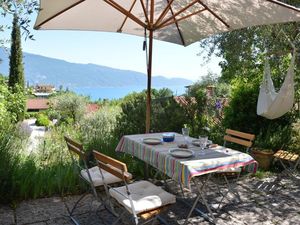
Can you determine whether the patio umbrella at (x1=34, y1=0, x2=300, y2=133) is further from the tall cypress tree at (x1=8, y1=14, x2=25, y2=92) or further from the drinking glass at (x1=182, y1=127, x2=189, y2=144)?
the tall cypress tree at (x1=8, y1=14, x2=25, y2=92)

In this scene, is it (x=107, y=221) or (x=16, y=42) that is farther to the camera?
(x=16, y=42)

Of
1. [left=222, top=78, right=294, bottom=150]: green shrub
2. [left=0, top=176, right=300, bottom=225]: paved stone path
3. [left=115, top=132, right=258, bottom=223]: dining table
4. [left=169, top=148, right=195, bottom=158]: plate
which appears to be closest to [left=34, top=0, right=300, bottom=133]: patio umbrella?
[left=115, top=132, right=258, bottom=223]: dining table

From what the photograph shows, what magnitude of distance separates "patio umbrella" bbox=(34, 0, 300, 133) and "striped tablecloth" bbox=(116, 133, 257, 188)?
0.98 meters

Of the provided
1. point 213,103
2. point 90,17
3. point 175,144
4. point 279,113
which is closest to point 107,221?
point 175,144

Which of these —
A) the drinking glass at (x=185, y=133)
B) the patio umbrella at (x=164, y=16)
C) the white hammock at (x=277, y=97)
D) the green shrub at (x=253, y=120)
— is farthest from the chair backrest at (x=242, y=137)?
the green shrub at (x=253, y=120)

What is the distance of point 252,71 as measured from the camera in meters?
6.98

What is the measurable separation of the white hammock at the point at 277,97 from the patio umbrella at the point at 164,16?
3.61 feet

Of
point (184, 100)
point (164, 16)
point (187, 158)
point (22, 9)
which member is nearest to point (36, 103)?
point (184, 100)

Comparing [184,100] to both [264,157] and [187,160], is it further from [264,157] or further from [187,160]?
[187,160]

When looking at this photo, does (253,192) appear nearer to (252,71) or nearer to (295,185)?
(295,185)

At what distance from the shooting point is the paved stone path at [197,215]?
134 inches

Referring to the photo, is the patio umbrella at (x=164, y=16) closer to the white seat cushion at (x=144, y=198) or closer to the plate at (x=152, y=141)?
the plate at (x=152, y=141)

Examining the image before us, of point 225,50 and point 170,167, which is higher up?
point 225,50

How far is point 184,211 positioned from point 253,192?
4.11 feet
